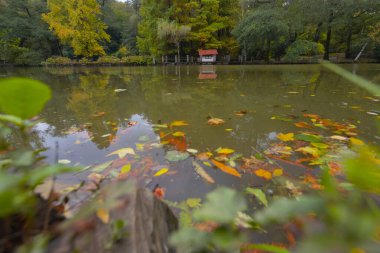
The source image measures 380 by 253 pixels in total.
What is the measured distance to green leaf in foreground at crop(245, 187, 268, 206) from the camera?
100cm

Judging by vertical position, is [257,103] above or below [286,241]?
above

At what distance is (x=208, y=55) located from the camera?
60.3 ft

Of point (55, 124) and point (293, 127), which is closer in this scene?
point (293, 127)

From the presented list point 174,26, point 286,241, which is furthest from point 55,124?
point 174,26

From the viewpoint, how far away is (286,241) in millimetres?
797

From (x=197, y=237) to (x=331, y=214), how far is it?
0.18 metres

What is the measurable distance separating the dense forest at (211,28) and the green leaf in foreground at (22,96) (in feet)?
54.8

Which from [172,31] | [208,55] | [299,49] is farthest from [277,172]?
[208,55]

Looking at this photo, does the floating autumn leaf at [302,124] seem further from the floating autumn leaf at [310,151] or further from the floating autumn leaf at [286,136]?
the floating autumn leaf at [310,151]

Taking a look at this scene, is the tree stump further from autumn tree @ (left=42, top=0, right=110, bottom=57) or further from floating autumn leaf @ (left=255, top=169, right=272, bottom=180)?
autumn tree @ (left=42, top=0, right=110, bottom=57)

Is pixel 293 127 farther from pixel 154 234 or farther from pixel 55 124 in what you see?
pixel 55 124

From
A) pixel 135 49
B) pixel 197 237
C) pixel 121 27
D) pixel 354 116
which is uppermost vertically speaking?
pixel 121 27

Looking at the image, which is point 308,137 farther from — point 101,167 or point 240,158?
point 101,167

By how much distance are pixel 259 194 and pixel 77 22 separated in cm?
2127
